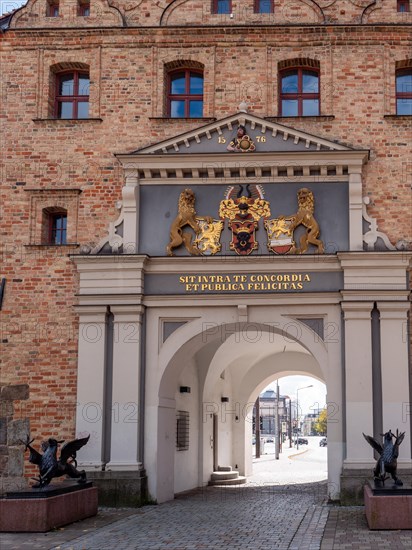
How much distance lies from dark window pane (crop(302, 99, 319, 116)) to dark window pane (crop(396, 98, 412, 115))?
176 cm

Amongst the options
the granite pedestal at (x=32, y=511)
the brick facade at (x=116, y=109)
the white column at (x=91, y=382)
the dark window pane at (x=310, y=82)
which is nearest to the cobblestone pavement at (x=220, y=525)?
the granite pedestal at (x=32, y=511)

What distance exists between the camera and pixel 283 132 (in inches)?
728

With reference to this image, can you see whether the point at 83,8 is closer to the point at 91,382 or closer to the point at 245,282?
the point at 245,282

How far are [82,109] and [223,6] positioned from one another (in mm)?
4000

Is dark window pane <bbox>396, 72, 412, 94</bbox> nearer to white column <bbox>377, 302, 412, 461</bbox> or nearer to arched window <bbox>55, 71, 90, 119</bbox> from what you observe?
white column <bbox>377, 302, 412, 461</bbox>

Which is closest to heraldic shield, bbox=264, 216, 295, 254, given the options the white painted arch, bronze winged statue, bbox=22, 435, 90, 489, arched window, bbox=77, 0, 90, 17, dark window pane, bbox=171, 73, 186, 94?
the white painted arch

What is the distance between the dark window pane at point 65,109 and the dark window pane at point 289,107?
4802 millimetres

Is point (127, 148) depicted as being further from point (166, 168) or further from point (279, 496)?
point (279, 496)

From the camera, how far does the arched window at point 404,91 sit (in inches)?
757

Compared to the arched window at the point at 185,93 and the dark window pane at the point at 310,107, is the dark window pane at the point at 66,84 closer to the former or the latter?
the arched window at the point at 185,93

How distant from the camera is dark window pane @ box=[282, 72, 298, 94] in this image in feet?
64.4

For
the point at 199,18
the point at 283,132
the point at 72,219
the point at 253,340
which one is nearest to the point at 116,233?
the point at 72,219

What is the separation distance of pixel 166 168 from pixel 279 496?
804 centimetres

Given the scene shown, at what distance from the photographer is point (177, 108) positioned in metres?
19.7
